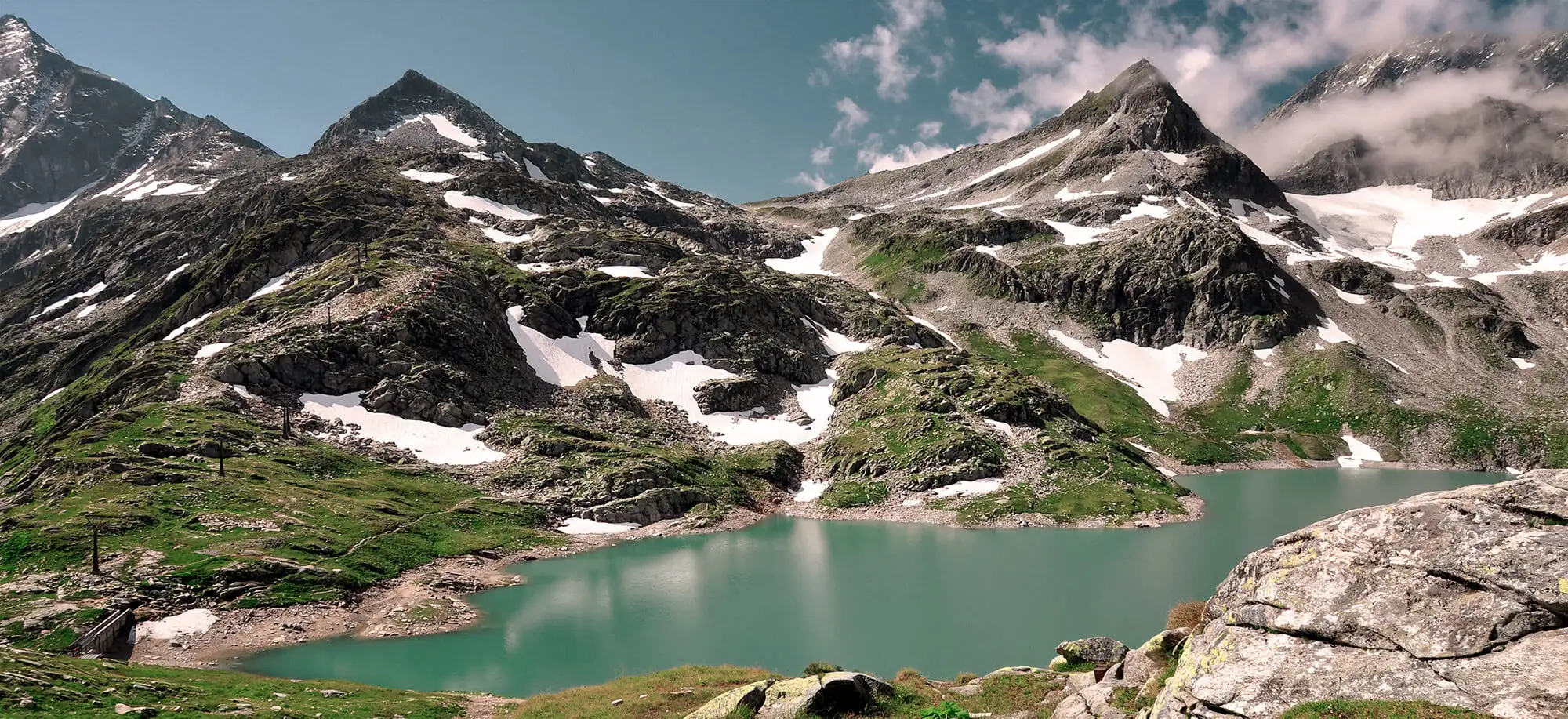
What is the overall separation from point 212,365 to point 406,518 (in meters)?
39.6

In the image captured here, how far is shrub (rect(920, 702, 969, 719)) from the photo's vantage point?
711 inches

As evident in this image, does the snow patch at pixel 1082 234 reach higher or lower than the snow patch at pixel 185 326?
higher

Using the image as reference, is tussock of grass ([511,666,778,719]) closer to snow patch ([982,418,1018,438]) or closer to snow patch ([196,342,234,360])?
snow patch ([982,418,1018,438])

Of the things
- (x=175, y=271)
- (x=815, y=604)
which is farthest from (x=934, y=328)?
(x=175, y=271)

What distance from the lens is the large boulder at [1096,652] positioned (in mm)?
24031

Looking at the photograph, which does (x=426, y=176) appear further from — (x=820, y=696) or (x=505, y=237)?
(x=820, y=696)

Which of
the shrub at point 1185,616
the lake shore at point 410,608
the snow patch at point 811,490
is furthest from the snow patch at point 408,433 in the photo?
the shrub at point 1185,616

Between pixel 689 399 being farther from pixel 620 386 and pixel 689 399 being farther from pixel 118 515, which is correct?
pixel 118 515

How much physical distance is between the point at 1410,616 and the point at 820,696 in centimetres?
1344

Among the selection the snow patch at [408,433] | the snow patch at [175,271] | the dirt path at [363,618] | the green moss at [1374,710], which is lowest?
the dirt path at [363,618]

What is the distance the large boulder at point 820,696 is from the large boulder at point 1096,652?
27.8 ft

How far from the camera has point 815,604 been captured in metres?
51.3

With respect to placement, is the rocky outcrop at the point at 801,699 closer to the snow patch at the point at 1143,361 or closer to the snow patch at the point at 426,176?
the snow patch at the point at 1143,361

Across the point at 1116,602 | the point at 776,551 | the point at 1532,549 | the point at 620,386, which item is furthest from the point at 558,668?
the point at 620,386
